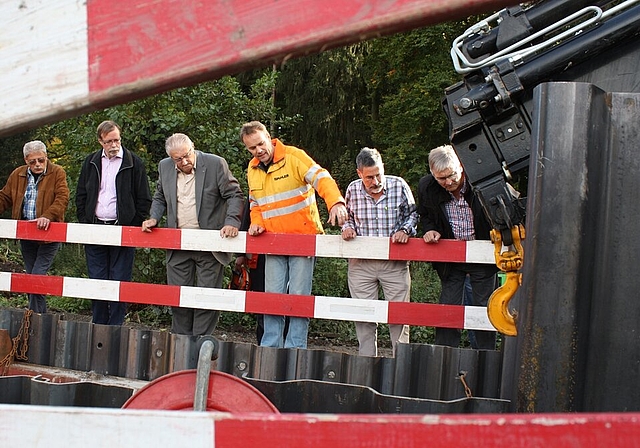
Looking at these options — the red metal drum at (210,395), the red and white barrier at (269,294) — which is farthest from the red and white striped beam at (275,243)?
the red metal drum at (210,395)

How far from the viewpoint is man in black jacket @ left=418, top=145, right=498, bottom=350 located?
598 cm

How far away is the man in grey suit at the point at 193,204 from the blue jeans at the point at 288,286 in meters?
0.53

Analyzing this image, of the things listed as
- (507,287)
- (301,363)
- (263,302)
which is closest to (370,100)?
(263,302)

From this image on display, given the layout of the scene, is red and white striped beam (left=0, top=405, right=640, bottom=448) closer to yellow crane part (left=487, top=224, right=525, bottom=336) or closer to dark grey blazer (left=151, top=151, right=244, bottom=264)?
yellow crane part (left=487, top=224, right=525, bottom=336)

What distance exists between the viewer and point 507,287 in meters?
3.30

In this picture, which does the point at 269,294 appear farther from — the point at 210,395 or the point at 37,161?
the point at 210,395

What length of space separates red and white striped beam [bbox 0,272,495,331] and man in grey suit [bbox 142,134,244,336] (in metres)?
0.32

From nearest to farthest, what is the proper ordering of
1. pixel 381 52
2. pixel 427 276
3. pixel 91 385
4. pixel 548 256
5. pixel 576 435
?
pixel 576 435
pixel 548 256
pixel 91 385
pixel 427 276
pixel 381 52

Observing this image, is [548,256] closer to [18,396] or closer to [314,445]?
[314,445]

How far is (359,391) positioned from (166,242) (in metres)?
3.59

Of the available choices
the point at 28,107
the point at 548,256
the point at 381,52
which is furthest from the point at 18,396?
the point at 381,52

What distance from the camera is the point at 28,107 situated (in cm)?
146

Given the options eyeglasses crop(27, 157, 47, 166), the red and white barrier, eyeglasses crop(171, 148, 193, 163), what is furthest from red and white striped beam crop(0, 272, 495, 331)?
eyeglasses crop(27, 157, 47, 166)

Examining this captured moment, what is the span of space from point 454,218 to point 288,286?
1.40 metres
